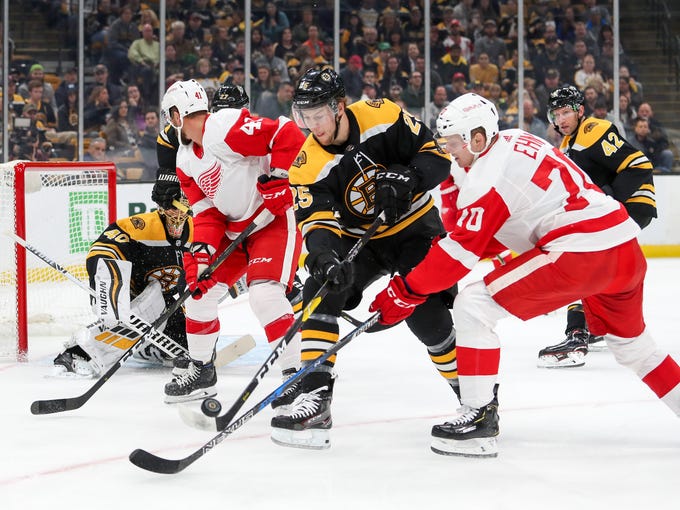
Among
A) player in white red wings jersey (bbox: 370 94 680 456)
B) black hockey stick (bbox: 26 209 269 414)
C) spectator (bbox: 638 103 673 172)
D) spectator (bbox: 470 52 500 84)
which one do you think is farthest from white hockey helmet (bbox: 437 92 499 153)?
spectator (bbox: 470 52 500 84)

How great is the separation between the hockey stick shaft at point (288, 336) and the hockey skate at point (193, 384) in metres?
0.63

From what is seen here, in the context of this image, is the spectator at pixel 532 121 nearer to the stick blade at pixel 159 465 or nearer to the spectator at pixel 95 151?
the spectator at pixel 95 151

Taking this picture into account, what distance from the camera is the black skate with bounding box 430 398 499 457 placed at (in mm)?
2488

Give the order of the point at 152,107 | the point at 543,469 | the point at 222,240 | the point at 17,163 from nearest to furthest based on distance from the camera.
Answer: the point at 543,469 → the point at 222,240 → the point at 17,163 → the point at 152,107

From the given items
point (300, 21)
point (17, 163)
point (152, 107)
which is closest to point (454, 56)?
point (300, 21)

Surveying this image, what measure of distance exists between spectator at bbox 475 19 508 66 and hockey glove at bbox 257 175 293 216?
542cm

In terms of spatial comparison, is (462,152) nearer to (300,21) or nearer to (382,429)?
(382,429)

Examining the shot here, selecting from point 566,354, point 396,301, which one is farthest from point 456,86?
point 396,301

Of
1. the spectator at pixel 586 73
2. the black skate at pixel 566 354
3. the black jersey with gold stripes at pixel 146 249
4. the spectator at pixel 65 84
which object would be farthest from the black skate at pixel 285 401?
the spectator at pixel 586 73

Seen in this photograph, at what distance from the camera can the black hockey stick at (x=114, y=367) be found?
3.01 meters

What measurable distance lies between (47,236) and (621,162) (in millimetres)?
2783

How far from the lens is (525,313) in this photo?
2.49 m

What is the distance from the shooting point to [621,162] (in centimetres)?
408

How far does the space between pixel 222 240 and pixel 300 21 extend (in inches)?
201
